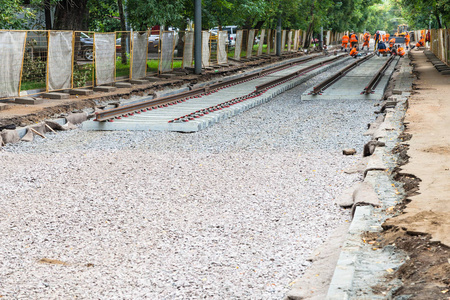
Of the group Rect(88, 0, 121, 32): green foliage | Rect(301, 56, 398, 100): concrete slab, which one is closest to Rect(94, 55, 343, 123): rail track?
Rect(301, 56, 398, 100): concrete slab

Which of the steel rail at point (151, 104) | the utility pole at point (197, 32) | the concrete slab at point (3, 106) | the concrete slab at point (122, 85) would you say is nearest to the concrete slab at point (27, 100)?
the concrete slab at point (3, 106)

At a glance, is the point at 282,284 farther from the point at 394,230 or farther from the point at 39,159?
the point at 39,159

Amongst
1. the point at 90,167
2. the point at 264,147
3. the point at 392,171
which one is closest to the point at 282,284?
the point at 392,171

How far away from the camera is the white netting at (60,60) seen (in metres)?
17.3

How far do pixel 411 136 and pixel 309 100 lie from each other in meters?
7.93

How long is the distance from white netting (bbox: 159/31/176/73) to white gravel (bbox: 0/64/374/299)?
1367cm

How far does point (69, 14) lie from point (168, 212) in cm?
1721

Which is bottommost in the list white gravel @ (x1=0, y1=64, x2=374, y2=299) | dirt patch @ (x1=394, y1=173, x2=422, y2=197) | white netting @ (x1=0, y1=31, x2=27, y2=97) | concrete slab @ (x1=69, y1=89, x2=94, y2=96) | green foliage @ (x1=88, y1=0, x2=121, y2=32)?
white gravel @ (x1=0, y1=64, x2=374, y2=299)

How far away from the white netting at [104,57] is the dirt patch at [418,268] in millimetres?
15451

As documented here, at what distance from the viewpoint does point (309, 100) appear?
18.3m

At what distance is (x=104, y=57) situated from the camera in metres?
20.0

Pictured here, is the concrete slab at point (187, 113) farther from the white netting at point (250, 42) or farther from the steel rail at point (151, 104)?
the white netting at point (250, 42)

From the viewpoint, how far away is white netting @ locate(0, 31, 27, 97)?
15.2 meters

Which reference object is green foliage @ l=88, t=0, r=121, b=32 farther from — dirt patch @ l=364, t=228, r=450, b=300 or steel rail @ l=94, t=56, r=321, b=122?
dirt patch @ l=364, t=228, r=450, b=300
